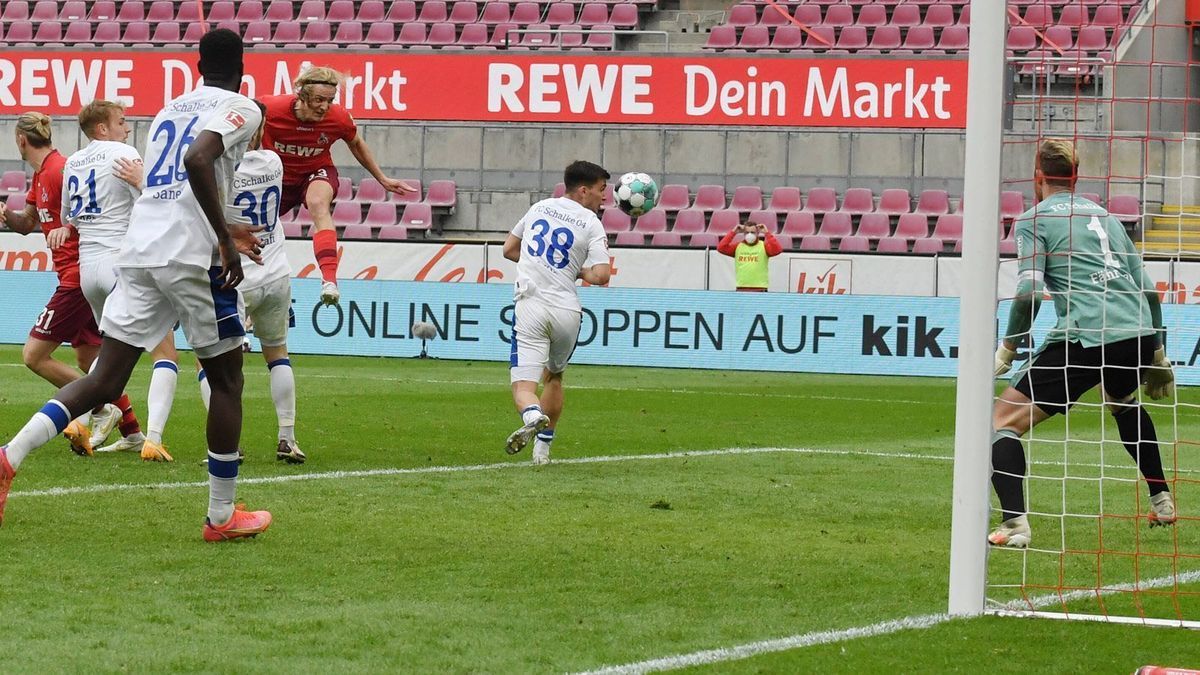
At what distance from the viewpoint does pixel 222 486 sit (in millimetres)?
6602

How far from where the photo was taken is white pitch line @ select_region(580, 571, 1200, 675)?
4554 millimetres

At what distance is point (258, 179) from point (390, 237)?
1847 cm

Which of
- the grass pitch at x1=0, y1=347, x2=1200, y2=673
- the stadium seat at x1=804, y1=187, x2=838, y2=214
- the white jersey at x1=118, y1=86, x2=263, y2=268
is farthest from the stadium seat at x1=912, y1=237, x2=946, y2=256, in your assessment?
the white jersey at x1=118, y1=86, x2=263, y2=268

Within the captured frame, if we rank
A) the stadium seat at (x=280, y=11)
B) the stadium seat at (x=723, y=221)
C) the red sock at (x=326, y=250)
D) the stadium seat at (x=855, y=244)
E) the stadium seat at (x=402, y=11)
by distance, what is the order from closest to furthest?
the red sock at (x=326, y=250) < the stadium seat at (x=855, y=244) < the stadium seat at (x=723, y=221) < the stadium seat at (x=402, y=11) < the stadium seat at (x=280, y=11)

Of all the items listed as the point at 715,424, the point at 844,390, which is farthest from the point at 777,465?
the point at 844,390

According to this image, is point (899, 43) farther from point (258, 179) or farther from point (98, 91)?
point (258, 179)

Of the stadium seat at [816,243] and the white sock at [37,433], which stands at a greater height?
the stadium seat at [816,243]

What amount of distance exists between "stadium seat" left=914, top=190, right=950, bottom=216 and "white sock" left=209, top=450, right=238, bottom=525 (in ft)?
65.9

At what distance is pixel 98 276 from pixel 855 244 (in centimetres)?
1747

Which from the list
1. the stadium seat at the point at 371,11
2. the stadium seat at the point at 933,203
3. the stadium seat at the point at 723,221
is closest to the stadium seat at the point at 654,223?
the stadium seat at the point at 723,221

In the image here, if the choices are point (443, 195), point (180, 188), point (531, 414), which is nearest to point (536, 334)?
point (531, 414)

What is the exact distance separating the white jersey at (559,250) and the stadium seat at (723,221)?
16021 mm

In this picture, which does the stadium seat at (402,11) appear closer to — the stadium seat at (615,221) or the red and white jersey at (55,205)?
the stadium seat at (615,221)

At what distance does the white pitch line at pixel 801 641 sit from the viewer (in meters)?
4.55
